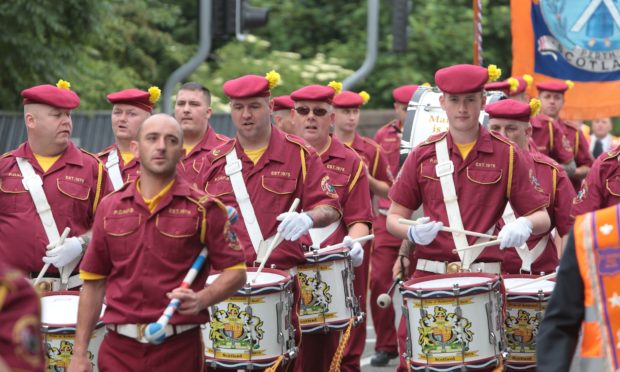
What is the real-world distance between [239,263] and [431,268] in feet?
6.59

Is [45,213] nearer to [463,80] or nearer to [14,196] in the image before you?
[14,196]

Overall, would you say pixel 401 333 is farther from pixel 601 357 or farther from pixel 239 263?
pixel 601 357

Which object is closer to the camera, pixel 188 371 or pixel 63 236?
pixel 188 371

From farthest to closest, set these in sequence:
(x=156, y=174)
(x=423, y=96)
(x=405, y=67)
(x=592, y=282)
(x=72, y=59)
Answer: (x=405, y=67) < (x=72, y=59) < (x=423, y=96) < (x=156, y=174) < (x=592, y=282)

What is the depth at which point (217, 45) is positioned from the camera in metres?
27.5

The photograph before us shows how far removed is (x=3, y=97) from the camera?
18109mm

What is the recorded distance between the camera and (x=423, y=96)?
38.9 feet

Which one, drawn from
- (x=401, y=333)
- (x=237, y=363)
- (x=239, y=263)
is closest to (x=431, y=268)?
(x=401, y=333)

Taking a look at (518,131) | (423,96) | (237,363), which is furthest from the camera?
(423,96)

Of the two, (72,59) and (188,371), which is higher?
(72,59)

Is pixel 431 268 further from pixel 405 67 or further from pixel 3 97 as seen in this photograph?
pixel 405 67

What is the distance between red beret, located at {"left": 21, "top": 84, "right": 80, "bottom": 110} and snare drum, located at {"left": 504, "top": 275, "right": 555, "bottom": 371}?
291 centimetres

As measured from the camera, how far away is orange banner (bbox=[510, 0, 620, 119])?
14.0 metres

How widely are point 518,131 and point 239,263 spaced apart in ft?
13.3
